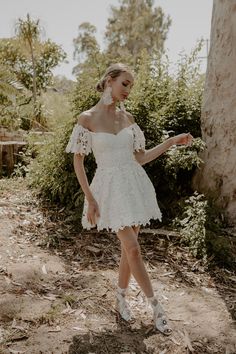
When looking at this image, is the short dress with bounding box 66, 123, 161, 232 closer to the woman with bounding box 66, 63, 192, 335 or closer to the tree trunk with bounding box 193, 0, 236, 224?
the woman with bounding box 66, 63, 192, 335

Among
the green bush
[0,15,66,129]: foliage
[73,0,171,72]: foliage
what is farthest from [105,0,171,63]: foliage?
the green bush

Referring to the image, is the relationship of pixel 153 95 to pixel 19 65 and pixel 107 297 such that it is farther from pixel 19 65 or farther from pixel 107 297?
pixel 19 65

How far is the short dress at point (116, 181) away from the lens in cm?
301

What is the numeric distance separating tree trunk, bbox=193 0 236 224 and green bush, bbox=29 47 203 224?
0.79 ft

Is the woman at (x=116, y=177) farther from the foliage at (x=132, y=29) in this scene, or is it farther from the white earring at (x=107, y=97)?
the foliage at (x=132, y=29)

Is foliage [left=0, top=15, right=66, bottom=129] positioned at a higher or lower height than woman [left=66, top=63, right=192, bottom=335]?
higher

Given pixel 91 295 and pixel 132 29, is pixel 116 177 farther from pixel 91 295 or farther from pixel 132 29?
pixel 132 29

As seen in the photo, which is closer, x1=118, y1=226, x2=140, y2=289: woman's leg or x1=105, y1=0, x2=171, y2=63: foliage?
x1=118, y1=226, x2=140, y2=289: woman's leg

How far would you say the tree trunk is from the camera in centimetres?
508

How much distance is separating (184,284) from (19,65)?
55.0ft

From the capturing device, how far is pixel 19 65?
1875cm

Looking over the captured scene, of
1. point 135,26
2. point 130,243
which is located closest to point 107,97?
point 130,243

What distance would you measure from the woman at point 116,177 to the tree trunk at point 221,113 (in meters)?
2.16

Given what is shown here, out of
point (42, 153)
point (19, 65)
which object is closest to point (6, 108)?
point (42, 153)
